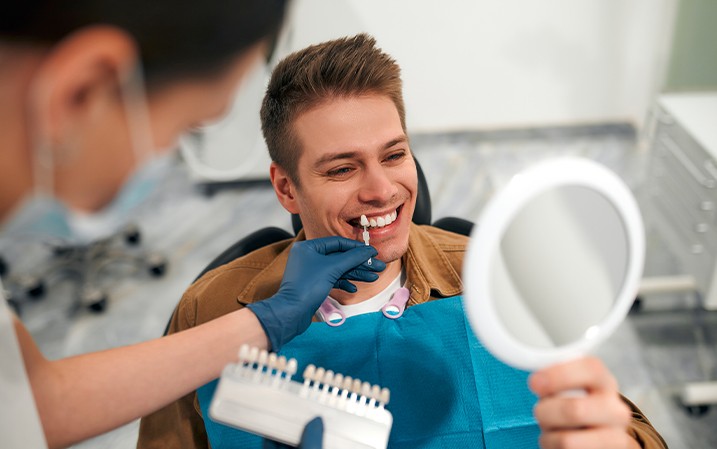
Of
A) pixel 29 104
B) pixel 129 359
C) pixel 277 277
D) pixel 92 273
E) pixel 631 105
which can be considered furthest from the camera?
pixel 631 105

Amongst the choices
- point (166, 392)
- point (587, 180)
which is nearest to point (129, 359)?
point (166, 392)

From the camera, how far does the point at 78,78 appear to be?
0.52 meters

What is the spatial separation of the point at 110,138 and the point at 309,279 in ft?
1.63

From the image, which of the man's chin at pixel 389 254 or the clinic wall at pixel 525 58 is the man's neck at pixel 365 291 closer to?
the man's chin at pixel 389 254

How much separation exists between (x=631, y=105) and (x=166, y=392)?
373 cm

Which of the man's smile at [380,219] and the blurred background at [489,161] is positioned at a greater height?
the man's smile at [380,219]

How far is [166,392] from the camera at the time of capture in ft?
2.84

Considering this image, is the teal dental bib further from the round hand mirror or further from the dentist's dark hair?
the dentist's dark hair

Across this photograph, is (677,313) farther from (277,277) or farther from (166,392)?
(166,392)

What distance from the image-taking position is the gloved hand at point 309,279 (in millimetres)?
960

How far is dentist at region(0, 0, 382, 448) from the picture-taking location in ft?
1.60

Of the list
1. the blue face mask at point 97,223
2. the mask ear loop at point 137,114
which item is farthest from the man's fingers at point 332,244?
the blue face mask at point 97,223

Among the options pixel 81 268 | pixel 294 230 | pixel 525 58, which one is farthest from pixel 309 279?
pixel 525 58

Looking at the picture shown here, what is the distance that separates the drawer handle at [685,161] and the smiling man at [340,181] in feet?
3.83
